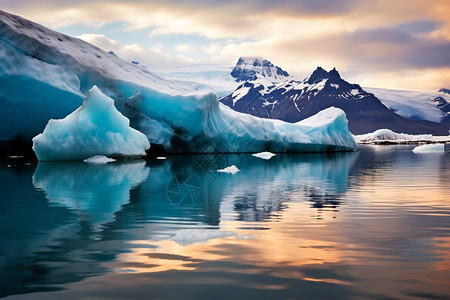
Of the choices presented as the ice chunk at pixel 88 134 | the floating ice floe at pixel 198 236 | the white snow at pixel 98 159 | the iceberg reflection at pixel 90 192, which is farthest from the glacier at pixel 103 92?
the floating ice floe at pixel 198 236

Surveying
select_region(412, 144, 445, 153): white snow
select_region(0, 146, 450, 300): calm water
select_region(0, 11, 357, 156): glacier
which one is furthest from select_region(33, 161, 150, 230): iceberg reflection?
select_region(412, 144, 445, 153): white snow

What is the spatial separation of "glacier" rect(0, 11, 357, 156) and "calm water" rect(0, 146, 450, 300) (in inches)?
528

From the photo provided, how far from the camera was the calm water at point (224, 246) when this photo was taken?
3.51 metres

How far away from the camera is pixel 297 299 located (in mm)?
3260

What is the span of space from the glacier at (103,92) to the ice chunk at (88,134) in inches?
3.3

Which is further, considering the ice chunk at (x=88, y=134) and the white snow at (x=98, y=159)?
the white snow at (x=98, y=159)

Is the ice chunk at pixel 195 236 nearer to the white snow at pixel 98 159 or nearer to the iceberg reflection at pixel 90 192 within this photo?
the iceberg reflection at pixel 90 192

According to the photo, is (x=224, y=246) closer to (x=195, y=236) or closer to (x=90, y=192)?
(x=195, y=236)

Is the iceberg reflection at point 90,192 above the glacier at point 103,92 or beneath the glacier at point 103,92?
beneath

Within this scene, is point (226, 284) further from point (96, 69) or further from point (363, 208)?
point (96, 69)

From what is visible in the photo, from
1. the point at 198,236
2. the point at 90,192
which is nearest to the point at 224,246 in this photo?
the point at 198,236

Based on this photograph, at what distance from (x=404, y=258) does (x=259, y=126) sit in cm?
2627

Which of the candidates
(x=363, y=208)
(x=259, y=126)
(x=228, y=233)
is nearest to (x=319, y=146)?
(x=259, y=126)

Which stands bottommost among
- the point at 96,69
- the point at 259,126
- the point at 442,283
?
the point at 442,283
